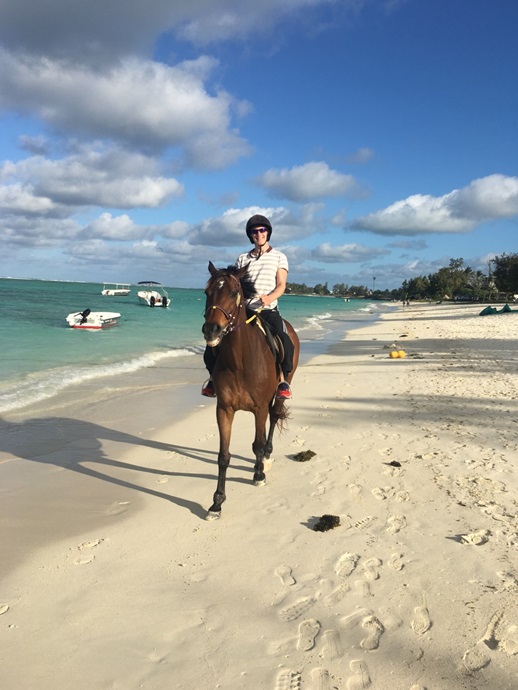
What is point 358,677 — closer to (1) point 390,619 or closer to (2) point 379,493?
(1) point 390,619

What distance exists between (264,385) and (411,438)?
3589 mm

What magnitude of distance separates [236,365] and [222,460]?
1.22 m

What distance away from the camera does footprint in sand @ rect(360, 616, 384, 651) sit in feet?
10.2

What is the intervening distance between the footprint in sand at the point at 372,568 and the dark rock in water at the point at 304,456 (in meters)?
2.98

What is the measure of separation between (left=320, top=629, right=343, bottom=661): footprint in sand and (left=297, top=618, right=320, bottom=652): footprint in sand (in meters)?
0.08

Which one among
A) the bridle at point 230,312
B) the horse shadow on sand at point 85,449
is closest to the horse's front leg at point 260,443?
the horse shadow on sand at point 85,449

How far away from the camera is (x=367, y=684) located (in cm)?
279

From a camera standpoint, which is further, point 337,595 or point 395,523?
point 395,523

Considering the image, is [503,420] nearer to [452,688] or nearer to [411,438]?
[411,438]

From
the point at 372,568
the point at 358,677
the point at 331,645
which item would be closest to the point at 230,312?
the point at 372,568

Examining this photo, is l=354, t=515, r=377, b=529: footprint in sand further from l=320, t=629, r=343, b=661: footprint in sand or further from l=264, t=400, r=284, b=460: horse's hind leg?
l=264, t=400, r=284, b=460: horse's hind leg

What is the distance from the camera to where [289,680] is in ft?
9.32

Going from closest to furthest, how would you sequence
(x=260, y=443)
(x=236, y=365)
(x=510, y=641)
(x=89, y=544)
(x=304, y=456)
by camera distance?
(x=510, y=641), (x=89, y=544), (x=236, y=365), (x=260, y=443), (x=304, y=456)

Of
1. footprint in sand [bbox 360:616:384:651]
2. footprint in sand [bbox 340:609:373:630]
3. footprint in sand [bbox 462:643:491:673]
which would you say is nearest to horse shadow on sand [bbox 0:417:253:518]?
footprint in sand [bbox 340:609:373:630]
